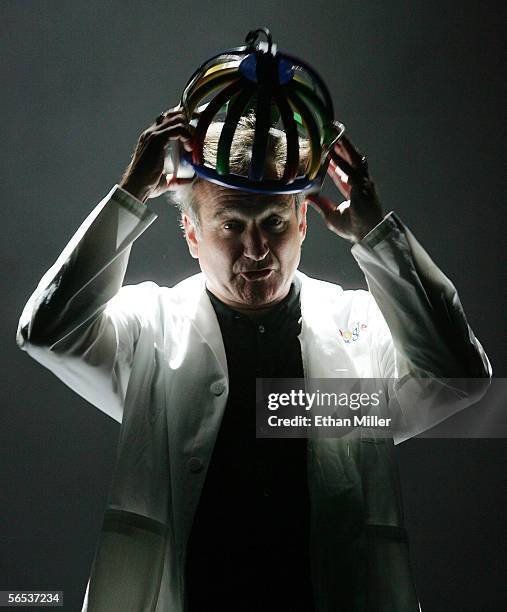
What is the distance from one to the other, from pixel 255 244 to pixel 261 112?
213 millimetres

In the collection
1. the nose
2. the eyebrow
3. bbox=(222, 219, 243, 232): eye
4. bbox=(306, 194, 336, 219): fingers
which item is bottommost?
the nose

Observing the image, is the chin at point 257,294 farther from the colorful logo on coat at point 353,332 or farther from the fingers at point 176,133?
the fingers at point 176,133

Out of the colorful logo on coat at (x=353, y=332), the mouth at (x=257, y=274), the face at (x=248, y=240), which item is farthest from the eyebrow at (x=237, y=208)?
the colorful logo on coat at (x=353, y=332)

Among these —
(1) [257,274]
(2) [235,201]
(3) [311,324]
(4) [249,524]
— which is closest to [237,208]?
(2) [235,201]

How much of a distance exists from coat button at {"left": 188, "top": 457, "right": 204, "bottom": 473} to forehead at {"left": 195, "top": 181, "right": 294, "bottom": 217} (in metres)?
0.41

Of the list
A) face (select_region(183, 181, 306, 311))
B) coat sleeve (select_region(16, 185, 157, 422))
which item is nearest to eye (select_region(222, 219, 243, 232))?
face (select_region(183, 181, 306, 311))

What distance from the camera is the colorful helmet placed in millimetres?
1280

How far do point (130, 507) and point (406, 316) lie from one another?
53 centimetres

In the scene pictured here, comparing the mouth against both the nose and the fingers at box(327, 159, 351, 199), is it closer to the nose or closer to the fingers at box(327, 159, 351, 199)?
the nose

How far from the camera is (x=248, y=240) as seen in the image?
1318 millimetres

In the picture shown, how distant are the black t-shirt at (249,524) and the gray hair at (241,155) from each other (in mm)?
Answer: 312

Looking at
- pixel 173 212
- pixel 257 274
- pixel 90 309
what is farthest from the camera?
pixel 173 212

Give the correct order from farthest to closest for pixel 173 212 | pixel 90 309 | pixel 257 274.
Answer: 1. pixel 173 212
2. pixel 257 274
3. pixel 90 309

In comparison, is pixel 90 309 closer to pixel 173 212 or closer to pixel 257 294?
pixel 257 294
